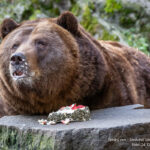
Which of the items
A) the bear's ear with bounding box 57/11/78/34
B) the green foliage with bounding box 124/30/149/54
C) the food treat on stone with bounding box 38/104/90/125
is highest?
the bear's ear with bounding box 57/11/78/34

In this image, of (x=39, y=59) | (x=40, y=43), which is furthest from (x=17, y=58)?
(x=40, y=43)

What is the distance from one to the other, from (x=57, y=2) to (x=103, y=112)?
8.17m

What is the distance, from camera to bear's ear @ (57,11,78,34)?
491 cm

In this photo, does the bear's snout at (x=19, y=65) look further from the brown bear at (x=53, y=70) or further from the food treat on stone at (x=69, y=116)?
the food treat on stone at (x=69, y=116)

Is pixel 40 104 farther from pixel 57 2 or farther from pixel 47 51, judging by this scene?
pixel 57 2

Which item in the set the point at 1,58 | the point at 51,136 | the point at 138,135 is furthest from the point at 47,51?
the point at 138,135

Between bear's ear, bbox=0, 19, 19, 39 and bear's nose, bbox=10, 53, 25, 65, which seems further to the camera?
bear's ear, bbox=0, 19, 19, 39

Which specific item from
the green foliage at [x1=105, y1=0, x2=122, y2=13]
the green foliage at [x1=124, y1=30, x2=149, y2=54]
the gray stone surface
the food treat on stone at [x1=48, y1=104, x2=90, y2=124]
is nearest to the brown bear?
the food treat on stone at [x1=48, y1=104, x2=90, y2=124]

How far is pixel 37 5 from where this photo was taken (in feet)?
39.4

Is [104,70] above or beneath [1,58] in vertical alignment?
beneath

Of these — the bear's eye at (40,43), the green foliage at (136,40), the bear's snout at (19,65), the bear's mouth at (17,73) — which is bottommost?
the green foliage at (136,40)

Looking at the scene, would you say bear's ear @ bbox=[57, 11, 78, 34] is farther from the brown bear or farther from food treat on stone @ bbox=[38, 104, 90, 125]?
food treat on stone @ bbox=[38, 104, 90, 125]

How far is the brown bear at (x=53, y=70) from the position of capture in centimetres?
435

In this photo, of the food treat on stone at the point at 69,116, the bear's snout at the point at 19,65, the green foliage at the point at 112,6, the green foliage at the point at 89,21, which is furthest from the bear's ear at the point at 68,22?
the green foliage at the point at 112,6
